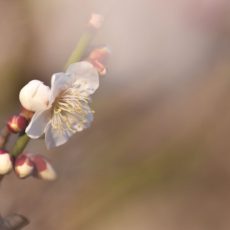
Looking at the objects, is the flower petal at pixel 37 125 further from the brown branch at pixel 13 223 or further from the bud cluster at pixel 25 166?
the brown branch at pixel 13 223

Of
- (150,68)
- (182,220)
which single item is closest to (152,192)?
(182,220)

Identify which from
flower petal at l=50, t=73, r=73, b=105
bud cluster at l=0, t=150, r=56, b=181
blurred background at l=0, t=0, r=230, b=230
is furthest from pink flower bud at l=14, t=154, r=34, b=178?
blurred background at l=0, t=0, r=230, b=230

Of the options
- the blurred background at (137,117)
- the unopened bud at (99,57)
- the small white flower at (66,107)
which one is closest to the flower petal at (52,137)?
the small white flower at (66,107)

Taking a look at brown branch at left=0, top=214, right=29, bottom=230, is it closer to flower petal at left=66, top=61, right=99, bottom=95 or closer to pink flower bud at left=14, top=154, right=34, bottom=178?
pink flower bud at left=14, top=154, right=34, bottom=178

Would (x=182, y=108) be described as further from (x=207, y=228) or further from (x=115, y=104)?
(x=207, y=228)

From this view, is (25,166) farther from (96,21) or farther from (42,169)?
(96,21)

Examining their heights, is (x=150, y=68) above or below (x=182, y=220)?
above
